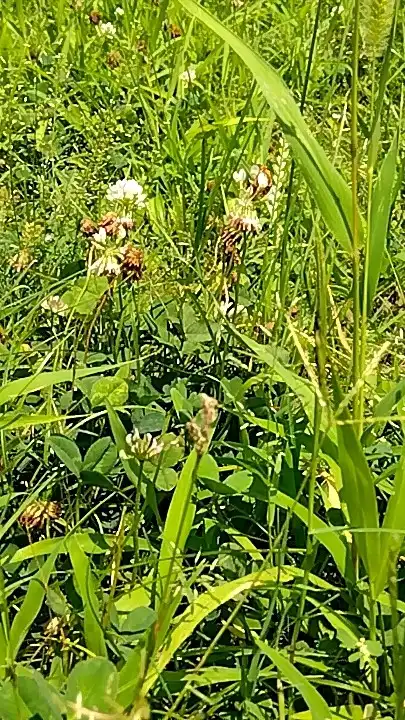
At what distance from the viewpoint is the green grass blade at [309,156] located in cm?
100

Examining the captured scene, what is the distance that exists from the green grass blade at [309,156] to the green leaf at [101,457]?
344mm

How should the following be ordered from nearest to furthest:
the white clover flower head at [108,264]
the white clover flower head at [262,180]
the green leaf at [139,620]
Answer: the green leaf at [139,620] < the white clover flower head at [108,264] < the white clover flower head at [262,180]

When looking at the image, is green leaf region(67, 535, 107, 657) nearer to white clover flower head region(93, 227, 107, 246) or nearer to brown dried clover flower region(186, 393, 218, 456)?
brown dried clover flower region(186, 393, 218, 456)

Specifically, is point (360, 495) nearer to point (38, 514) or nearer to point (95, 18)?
point (38, 514)

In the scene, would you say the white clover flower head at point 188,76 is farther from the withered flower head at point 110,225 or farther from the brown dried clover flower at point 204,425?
the brown dried clover flower at point 204,425

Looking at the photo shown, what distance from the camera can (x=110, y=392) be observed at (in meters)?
1.22

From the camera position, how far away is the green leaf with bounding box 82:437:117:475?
1.12m

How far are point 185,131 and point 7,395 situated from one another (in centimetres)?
121

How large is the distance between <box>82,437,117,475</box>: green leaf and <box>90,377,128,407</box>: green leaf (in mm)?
92

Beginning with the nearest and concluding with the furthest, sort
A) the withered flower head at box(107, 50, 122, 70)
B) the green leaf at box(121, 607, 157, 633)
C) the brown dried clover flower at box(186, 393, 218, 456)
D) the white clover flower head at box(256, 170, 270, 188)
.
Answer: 1. the brown dried clover flower at box(186, 393, 218, 456)
2. the green leaf at box(121, 607, 157, 633)
3. the white clover flower head at box(256, 170, 270, 188)
4. the withered flower head at box(107, 50, 122, 70)

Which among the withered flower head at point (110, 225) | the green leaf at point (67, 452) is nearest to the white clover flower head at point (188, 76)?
the withered flower head at point (110, 225)

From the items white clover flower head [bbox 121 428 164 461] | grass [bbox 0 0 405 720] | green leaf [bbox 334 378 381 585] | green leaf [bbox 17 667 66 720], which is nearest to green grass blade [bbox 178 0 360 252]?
grass [bbox 0 0 405 720]

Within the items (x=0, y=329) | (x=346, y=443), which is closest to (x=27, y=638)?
(x=346, y=443)

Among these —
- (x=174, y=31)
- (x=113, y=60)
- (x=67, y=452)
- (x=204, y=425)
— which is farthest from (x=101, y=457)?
(x=174, y=31)
